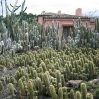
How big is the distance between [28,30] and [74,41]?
242 centimetres

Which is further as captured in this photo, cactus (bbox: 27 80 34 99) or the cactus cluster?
cactus (bbox: 27 80 34 99)

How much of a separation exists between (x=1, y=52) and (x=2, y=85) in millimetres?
4515

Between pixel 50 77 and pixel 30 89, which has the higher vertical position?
pixel 50 77

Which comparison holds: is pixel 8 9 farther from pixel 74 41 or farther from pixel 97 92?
pixel 97 92

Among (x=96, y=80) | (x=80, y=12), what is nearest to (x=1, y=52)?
(x=96, y=80)

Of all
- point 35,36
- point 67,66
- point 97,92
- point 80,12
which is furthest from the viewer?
point 80,12

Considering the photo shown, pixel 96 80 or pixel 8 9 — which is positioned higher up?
pixel 8 9

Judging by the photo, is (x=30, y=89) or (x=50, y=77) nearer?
(x=30, y=89)

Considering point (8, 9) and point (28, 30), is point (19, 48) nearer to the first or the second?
point (28, 30)

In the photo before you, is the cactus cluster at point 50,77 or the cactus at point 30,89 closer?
the cactus cluster at point 50,77

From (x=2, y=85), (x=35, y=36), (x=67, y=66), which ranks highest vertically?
(x=35, y=36)

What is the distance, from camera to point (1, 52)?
10320mm

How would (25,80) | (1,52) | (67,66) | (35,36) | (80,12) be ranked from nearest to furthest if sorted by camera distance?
(25,80), (67,66), (1,52), (35,36), (80,12)

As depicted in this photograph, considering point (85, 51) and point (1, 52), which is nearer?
point (85, 51)
